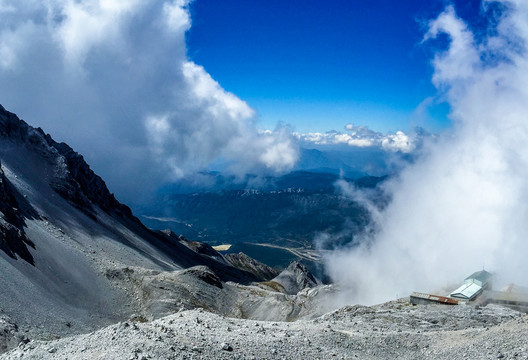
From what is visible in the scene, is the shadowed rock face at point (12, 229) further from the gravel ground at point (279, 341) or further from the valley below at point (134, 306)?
the gravel ground at point (279, 341)

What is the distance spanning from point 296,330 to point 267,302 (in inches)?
2292

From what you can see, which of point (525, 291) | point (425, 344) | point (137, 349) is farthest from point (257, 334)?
point (525, 291)

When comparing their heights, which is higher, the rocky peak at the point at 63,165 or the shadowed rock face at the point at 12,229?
the rocky peak at the point at 63,165

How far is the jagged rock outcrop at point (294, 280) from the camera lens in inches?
6772

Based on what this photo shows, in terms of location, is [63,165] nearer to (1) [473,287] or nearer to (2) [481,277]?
(1) [473,287]

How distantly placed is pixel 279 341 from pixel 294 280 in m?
152

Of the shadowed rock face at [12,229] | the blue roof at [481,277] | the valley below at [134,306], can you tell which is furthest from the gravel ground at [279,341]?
the blue roof at [481,277]

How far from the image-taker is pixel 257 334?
31.7 metres

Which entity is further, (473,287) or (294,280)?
(294,280)

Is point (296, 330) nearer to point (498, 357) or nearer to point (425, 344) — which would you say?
point (425, 344)

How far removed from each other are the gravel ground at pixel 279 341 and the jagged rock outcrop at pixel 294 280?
131588 millimetres

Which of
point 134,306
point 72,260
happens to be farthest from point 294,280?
point 72,260

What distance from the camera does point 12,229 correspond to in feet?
222

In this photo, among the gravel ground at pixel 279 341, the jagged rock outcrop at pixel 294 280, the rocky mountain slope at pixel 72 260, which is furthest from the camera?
the jagged rock outcrop at pixel 294 280
